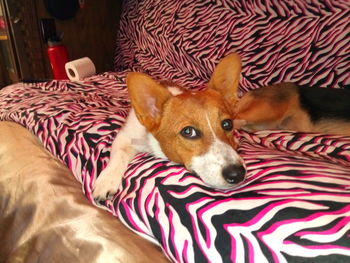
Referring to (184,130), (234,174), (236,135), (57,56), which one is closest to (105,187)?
(184,130)

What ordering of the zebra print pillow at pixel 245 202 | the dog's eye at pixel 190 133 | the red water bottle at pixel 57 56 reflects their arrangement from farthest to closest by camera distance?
1. the red water bottle at pixel 57 56
2. the dog's eye at pixel 190 133
3. the zebra print pillow at pixel 245 202

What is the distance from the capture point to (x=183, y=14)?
3084 millimetres

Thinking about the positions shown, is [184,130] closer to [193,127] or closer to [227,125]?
[193,127]

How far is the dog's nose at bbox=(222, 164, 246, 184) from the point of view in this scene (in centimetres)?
106

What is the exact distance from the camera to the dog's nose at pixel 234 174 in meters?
1.06

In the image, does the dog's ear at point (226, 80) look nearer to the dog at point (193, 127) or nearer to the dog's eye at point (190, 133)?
the dog at point (193, 127)

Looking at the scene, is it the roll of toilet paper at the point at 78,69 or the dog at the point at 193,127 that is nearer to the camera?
the dog at the point at 193,127

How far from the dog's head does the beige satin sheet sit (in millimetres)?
367

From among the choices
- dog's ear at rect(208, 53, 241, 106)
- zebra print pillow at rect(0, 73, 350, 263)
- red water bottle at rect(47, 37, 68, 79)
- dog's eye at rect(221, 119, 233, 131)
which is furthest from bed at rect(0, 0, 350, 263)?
red water bottle at rect(47, 37, 68, 79)

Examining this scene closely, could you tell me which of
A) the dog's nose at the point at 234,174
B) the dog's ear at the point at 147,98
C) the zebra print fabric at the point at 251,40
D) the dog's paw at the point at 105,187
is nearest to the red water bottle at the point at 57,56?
the zebra print fabric at the point at 251,40

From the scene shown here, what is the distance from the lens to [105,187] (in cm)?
128

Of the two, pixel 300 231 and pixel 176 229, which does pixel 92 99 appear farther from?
pixel 300 231

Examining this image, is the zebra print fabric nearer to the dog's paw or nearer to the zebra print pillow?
the zebra print pillow

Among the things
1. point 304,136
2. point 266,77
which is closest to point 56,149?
point 304,136
